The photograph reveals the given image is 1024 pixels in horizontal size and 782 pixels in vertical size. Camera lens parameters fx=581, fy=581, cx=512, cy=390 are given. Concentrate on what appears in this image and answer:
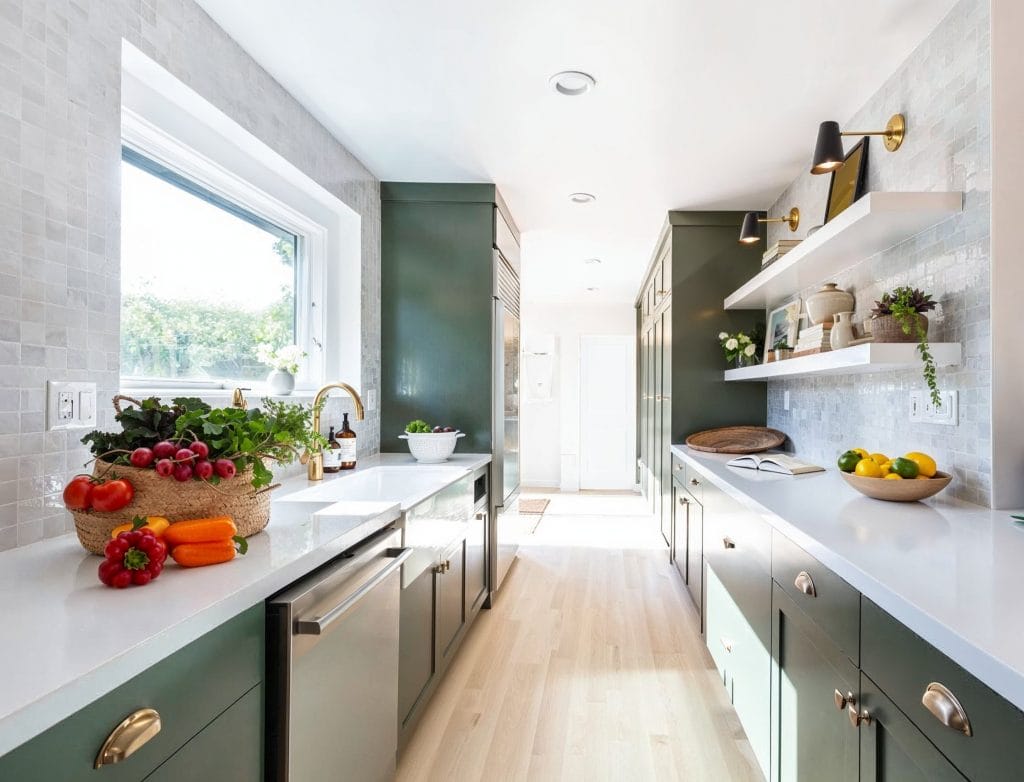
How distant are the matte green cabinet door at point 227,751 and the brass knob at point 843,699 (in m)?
1.11

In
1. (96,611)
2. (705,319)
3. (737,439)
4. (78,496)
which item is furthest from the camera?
(705,319)

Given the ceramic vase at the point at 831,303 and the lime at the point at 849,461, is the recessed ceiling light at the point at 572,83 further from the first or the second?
the lime at the point at 849,461

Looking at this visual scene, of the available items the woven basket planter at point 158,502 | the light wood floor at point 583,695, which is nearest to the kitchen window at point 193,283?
the woven basket planter at point 158,502

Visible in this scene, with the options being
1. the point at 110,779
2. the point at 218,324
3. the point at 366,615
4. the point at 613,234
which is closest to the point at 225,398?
the point at 218,324

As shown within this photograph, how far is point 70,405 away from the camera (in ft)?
4.42

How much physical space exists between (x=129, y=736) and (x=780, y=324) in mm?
3191

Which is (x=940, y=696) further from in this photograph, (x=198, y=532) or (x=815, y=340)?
(x=815, y=340)

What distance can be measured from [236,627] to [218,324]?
153cm

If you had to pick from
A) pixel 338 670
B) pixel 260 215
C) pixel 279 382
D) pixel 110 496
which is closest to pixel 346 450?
pixel 279 382

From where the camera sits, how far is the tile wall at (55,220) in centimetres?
122

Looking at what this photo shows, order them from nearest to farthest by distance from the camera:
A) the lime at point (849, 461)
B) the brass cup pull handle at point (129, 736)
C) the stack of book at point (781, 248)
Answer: the brass cup pull handle at point (129, 736) < the lime at point (849, 461) < the stack of book at point (781, 248)

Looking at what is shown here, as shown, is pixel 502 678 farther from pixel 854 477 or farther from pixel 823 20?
pixel 823 20

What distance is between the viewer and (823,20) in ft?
5.94

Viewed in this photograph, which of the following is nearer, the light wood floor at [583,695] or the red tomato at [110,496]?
the red tomato at [110,496]
